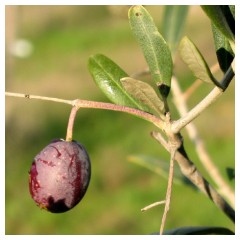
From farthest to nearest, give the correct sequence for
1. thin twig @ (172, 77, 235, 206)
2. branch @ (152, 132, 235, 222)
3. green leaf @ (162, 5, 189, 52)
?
green leaf @ (162, 5, 189, 52)
thin twig @ (172, 77, 235, 206)
branch @ (152, 132, 235, 222)

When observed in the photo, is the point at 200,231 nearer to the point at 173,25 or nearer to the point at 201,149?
the point at 201,149

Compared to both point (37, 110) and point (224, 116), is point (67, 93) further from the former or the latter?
point (224, 116)

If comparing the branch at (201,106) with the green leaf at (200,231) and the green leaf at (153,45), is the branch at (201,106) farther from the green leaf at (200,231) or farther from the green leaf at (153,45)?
the green leaf at (200,231)

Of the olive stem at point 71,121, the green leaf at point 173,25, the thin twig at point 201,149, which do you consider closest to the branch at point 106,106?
the olive stem at point 71,121

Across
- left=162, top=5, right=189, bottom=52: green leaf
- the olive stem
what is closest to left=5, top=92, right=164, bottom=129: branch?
the olive stem

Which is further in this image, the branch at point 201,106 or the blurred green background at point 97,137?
the blurred green background at point 97,137

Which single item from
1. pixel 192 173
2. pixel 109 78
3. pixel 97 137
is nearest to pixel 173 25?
pixel 109 78

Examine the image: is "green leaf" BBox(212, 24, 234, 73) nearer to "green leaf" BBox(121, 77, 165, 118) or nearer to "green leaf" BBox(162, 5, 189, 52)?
"green leaf" BBox(121, 77, 165, 118)
